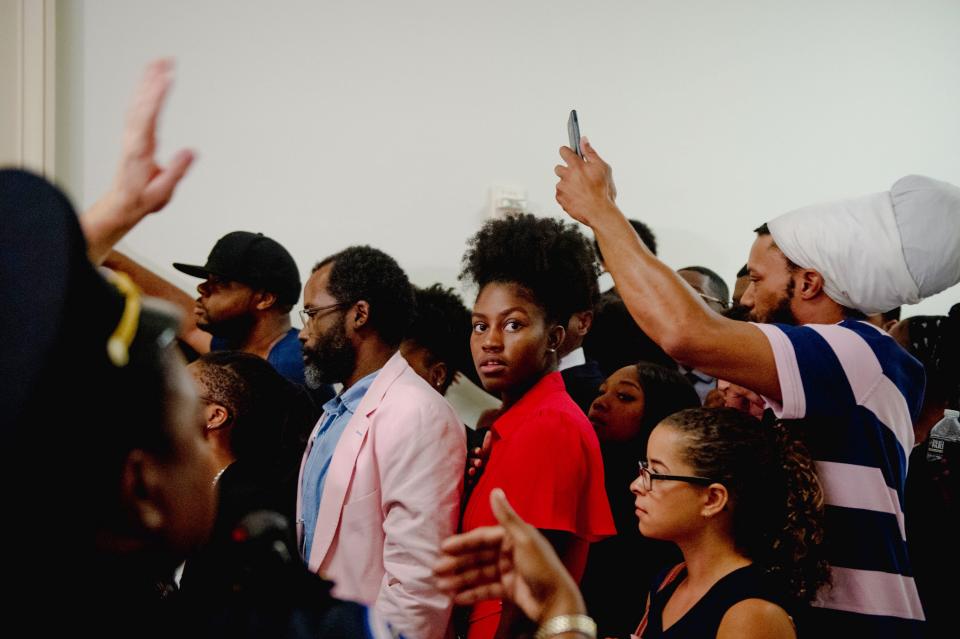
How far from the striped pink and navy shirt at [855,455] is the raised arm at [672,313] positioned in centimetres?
4

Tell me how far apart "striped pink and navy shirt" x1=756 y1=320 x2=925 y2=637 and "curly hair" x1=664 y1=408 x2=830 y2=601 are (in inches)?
1.0

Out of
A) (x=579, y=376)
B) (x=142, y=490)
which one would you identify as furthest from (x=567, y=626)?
(x=579, y=376)

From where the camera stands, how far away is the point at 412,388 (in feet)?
5.40

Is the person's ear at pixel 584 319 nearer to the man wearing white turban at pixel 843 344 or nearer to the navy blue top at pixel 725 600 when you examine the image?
the man wearing white turban at pixel 843 344

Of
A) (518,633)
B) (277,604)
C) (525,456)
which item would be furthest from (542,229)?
(277,604)

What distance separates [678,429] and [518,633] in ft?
2.40

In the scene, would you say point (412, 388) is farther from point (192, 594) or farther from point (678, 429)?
point (192, 594)

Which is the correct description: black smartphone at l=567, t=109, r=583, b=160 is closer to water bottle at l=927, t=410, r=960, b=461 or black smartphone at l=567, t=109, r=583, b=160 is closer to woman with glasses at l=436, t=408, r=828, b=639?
woman with glasses at l=436, t=408, r=828, b=639

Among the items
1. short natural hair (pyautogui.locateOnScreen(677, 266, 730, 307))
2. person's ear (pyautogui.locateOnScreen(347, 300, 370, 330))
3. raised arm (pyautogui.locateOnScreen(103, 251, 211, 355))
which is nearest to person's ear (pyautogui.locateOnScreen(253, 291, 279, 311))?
raised arm (pyautogui.locateOnScreen(103, 251, 211, 355))

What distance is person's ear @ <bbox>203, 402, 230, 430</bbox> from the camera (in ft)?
5.97

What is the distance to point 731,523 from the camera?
4.78 feet

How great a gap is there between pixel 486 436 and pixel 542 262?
1.38 ft

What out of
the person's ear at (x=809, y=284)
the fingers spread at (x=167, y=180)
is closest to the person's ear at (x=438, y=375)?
the person's ear at (x=809, y=284)

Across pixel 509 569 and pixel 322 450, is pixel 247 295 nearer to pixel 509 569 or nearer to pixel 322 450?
pixel 322 450
